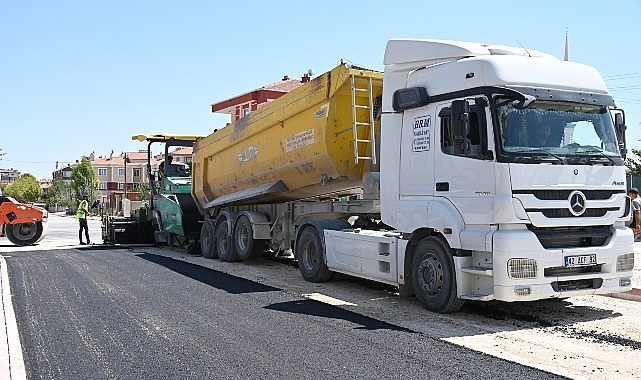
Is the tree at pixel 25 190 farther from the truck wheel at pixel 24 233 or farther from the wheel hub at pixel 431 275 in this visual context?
the wheel hub at pixel 431 275

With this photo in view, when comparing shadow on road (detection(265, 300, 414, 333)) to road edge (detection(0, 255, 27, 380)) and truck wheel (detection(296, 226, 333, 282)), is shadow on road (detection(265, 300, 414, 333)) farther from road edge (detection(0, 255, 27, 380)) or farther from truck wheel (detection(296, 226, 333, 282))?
road edge (detection(0, 255, 27, 380))

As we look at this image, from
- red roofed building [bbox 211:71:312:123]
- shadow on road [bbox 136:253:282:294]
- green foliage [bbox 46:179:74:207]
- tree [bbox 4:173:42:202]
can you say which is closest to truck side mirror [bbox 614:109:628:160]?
shadow on road [bbox 136:253:282:294]

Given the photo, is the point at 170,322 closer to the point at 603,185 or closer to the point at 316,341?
the point at 316,341

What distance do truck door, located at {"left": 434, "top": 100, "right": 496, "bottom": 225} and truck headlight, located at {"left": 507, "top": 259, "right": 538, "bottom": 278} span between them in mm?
496

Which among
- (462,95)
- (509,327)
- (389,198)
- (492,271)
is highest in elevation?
(462,95)

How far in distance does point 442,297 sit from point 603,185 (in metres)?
2.16

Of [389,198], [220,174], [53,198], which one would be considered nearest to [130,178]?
[53,198]

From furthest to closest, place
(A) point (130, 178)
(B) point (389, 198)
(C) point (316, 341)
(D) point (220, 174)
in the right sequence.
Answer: (A) point (130, 178)
(D) point (220, 174)
(B) point (389, 198)
(C) point (316, 341)

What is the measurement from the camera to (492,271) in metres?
6.74

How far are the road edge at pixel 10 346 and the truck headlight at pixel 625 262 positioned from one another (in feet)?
20.0

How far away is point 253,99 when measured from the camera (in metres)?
33.9

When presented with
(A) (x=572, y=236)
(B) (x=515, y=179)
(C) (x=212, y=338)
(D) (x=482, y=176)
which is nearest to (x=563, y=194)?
(A) (x=572, y=236)

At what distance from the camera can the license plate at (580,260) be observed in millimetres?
6891

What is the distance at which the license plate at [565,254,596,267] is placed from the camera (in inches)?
271
